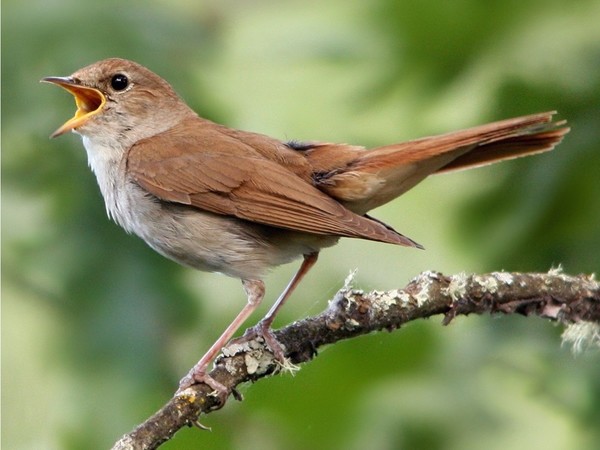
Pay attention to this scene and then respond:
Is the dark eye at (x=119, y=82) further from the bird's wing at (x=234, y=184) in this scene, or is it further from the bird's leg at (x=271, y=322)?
the bird's leg at (x=271, y=322)

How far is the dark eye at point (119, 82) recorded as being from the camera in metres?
5.35

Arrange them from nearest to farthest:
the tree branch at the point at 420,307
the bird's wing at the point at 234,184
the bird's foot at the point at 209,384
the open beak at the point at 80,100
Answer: the bird's foot at the point at 209,384 → the tree branch at the point at 420,307 → the bird's wing at the point at 234,184 → the open beak at the point at 80,100

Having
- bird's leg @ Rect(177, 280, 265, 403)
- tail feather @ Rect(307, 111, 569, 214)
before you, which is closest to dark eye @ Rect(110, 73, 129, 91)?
tail feather @ Rect(307, 111, 569, 214)

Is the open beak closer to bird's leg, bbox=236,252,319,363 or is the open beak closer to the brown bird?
the brown bird

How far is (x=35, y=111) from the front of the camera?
4.97m

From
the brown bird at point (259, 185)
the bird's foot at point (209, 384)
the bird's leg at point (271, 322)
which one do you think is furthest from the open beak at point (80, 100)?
the bird's foot at point (209, 384)

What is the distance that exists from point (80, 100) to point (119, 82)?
0.70 ft

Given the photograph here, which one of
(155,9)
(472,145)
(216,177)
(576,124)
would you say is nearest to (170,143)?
(216,177)

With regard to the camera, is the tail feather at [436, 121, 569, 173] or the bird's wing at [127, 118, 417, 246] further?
the tail feather at [436, 121, 569, 173]

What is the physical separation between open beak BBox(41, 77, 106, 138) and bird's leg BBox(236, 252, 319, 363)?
4.00 ft

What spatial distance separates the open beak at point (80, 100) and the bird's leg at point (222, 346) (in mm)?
1096

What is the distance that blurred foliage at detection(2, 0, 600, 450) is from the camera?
441cm

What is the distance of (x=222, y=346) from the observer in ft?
14.4

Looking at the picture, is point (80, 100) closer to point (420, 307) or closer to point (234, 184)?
point (234, 184)
